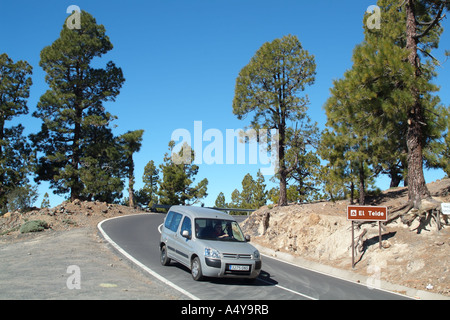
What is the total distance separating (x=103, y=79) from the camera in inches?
1487

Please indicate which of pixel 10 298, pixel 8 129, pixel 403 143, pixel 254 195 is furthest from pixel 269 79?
pixel 254 195

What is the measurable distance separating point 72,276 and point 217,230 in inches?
168

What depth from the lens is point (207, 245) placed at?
35.5 ft

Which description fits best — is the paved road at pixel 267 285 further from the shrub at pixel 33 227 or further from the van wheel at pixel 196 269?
the shrub at pixel 33 227

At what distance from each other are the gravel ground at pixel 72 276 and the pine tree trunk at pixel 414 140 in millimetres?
11432

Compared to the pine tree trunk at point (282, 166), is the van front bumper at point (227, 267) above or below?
below

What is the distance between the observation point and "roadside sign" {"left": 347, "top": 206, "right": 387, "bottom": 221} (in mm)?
14781

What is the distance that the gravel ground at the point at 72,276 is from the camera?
8.40 meters

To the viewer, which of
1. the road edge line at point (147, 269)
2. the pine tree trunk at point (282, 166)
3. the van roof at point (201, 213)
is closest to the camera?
the road edge line at point (147, 269)

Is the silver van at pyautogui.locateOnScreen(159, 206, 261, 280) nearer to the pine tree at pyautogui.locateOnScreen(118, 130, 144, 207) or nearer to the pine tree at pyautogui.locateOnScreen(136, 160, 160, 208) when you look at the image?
the pine tree at pyautogui.locateOnScreen(118, 130, 144, 207)

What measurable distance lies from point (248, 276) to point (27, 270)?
614 centimetres

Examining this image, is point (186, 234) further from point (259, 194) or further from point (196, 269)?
point (259, 194)

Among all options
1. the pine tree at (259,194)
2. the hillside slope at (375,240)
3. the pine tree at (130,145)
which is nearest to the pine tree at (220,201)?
the pine tree at (259,194)
